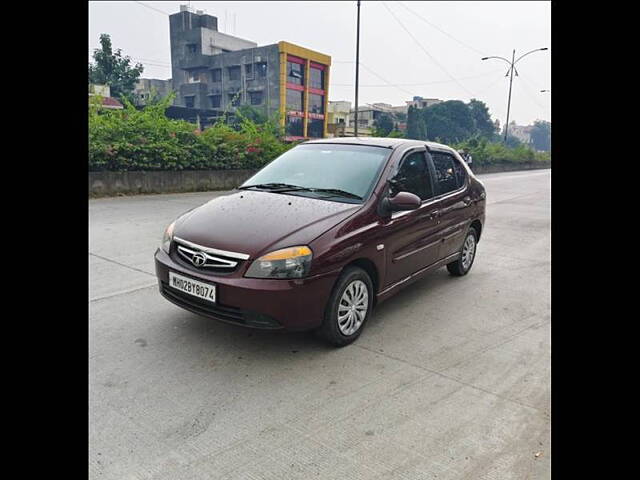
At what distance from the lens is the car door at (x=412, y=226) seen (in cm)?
434

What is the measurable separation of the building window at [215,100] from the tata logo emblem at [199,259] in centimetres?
7363

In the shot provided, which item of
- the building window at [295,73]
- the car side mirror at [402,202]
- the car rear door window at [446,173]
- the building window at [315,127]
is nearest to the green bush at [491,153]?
the car rear door window at [446,173]

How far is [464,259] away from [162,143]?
973 centimetres

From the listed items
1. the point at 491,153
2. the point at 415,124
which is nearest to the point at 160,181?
the point at 491,153

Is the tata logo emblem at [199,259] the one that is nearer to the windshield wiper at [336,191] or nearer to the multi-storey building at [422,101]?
the windshield wiper at [336,191]

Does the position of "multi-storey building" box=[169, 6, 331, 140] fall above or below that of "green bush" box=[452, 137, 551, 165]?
above

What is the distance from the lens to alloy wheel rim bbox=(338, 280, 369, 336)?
12.6 feet

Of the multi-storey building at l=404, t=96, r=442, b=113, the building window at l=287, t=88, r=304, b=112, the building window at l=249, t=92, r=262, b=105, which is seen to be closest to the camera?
the building window at l=287, t=88, r=304, b=112

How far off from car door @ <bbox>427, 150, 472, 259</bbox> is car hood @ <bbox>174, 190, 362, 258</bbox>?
1.49 meters

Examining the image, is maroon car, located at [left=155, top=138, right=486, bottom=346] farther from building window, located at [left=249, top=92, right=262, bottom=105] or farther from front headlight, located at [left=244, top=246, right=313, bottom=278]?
building window, located at [left=249, top=92, right=262, bottom=105]

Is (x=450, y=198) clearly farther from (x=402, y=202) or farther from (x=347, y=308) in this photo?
(x=347, y=308)

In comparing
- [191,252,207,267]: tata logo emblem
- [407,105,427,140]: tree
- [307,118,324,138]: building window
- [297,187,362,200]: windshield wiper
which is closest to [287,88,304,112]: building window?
[307,118,324,138]: building window
